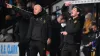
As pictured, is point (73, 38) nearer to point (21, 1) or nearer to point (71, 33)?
point (71, 33)

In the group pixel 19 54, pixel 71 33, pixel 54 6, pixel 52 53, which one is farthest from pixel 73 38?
pixel 54 6

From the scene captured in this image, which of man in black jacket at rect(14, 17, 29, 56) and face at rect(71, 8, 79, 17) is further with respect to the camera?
man in black jacket at rect(14, 17, 29, 56)

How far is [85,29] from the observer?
12328 mm

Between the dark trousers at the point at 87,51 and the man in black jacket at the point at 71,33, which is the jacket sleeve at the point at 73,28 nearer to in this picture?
the man in black jacket at the point at 71,33

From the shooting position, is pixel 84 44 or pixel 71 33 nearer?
pixel 71 33

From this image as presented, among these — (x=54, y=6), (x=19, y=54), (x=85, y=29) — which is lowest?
(x=19, y=54)

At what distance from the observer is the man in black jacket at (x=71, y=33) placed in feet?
33.3

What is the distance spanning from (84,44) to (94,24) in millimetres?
807

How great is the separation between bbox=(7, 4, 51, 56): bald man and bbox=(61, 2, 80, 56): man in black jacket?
0.52 metres

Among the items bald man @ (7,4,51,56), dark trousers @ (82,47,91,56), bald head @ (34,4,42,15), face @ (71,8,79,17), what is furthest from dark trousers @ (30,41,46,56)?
dark trousers @ (82,47,91,56)

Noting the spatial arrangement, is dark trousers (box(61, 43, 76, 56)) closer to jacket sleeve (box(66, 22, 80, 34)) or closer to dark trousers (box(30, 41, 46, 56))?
jacket sleeve (box(66, 22, 80, 34))

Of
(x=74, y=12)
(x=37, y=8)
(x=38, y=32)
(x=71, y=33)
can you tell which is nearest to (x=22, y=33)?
(x=38, y=32)

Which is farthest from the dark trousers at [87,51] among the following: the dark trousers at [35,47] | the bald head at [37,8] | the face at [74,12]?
the bald head at [37,8]

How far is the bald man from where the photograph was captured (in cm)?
996
